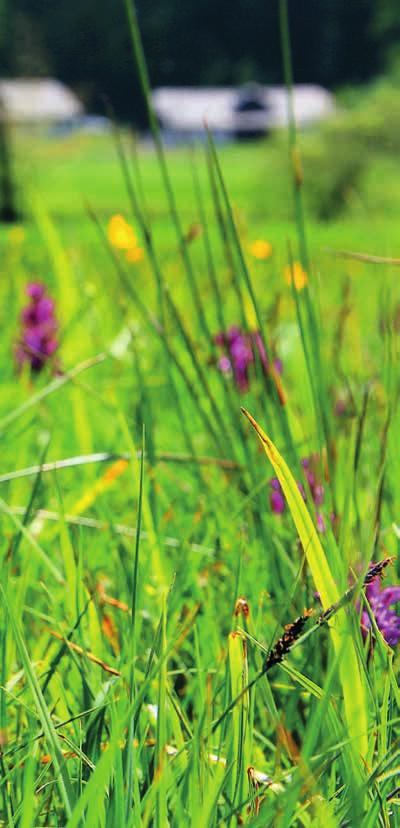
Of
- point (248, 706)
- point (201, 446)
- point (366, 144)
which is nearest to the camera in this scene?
A: point (248, 706)

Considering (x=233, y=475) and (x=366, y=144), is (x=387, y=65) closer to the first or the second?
(x=366, y=144)

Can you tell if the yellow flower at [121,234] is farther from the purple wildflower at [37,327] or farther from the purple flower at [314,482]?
the purple flower at [314,482]

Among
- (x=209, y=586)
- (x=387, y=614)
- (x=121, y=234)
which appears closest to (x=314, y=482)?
(x=209, y=586)

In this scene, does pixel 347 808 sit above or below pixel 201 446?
above

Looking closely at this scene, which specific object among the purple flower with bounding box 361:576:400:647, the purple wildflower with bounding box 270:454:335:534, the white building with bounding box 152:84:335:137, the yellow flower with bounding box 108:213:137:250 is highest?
the purple flower with bounding box 361:576:400:647

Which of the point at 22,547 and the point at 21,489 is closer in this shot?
the point at 22,547

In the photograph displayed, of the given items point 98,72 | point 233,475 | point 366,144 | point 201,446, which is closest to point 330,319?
point 201,446

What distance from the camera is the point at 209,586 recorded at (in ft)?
2.43

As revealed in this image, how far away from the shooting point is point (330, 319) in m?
2.23

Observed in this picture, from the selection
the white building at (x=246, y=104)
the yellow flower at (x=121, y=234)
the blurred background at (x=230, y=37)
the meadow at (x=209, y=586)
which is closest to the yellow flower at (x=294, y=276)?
the meadow at (x=209, y=586)

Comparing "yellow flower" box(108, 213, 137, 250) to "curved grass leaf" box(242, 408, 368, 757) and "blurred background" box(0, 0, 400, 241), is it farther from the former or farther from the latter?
"blurred background" box(0, 0, 400, 241)

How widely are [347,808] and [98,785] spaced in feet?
0.50

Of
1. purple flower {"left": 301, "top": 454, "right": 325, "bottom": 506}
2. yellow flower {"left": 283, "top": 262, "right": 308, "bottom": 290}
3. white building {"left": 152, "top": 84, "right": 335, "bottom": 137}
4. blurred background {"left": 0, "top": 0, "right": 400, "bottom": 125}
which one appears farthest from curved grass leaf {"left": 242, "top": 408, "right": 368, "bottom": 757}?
blurred background {"left": 0, "top": 0, "right": 400, "bottom": 125}

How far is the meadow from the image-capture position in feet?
1.42
